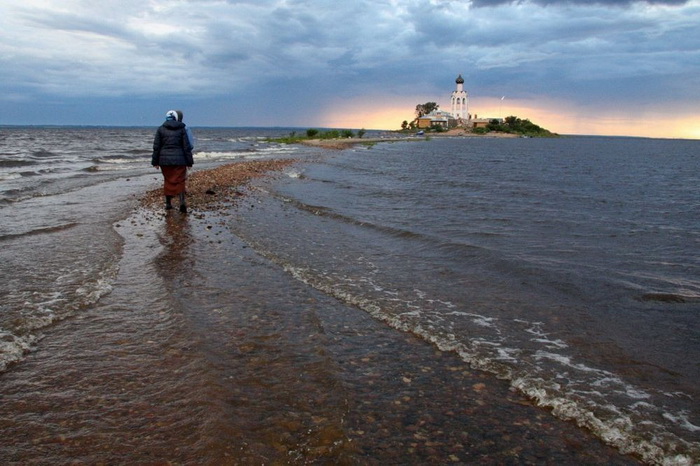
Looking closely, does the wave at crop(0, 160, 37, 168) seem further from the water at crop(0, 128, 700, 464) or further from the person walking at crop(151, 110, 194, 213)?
the person walking at crop(151, 110, 194, 213)

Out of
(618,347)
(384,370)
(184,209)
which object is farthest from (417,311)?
(184,209)

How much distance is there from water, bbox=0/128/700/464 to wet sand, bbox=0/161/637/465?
22 millimetres

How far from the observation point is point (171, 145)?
1355 cm

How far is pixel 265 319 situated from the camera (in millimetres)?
6645

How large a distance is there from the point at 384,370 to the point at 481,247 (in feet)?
23.8

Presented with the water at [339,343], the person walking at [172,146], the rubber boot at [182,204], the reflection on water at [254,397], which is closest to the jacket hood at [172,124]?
the person walking at [172,146]

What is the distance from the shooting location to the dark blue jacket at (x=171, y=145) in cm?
1343

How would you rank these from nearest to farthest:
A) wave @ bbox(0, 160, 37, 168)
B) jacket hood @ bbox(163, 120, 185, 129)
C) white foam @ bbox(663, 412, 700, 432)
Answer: white foam @ bbox(663, 412, 700, 432), jacket hood @ bbox(163, 120, 185, 129), wave @ bbox(0, 160, 37, 168)

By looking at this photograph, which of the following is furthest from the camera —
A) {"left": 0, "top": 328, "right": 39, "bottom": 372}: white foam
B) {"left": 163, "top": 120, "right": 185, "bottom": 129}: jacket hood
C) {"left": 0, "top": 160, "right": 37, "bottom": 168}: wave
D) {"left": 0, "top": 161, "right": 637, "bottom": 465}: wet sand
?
{"left": 0, "top": 160, "right": 37, "bottom": 168}: wave

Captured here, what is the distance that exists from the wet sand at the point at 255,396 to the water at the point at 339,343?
0.9 inches

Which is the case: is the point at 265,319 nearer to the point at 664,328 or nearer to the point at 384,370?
the point at 384,370

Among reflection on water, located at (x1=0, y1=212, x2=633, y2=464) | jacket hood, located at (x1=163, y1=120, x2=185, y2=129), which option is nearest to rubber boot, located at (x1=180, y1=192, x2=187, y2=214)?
Result: jacket hood, located at (x1=163, y1=120, x2=185, y2=129)

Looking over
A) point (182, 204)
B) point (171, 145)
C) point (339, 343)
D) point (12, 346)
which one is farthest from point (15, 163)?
point (339, 343)

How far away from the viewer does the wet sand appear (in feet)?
12.8
